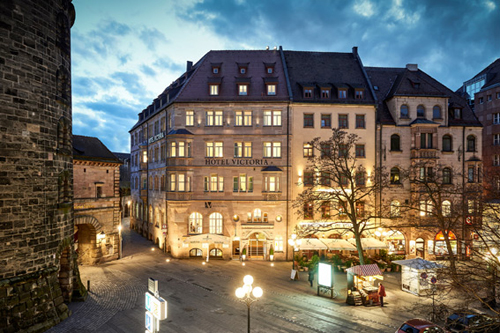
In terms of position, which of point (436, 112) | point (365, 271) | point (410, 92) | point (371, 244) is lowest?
point (365, 271)

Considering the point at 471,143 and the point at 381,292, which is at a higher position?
the point at 471,143

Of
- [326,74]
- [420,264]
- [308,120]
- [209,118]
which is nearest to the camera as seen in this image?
[420,264]

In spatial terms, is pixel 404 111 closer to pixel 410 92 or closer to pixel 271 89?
pixel 410 92

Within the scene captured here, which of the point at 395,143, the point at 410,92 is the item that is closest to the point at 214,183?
the point at 395,143

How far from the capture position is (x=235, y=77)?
33.7 metres

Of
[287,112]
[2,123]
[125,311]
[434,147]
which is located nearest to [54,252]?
[125,311]

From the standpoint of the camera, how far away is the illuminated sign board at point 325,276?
2111 cm

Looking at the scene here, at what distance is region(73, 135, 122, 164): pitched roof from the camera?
2729 cm

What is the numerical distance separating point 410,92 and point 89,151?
3307 cm

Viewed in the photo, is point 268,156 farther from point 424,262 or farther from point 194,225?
point 424,262

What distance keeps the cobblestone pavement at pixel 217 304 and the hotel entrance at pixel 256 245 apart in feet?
9.00

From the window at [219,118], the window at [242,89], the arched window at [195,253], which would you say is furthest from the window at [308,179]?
the arched window at [195,253]

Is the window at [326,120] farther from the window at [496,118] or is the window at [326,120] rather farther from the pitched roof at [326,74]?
the window at [496,118]

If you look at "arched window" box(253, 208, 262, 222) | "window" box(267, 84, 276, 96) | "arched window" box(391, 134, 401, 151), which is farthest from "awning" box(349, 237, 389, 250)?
"window" box(267, 84, 276, 96)
